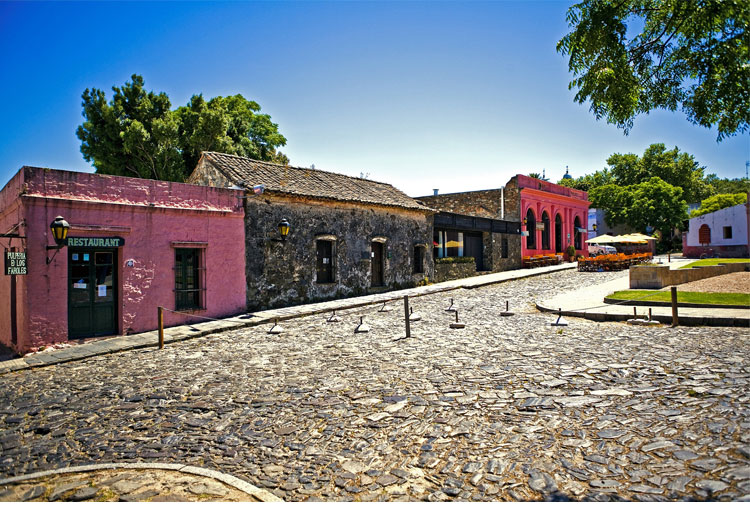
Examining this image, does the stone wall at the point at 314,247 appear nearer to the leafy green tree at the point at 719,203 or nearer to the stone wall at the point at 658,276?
the stone wall at the point at 658,276

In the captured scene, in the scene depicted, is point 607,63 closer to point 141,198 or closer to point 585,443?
point 585,443

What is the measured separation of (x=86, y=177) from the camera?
420 inches

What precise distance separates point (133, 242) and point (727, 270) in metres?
22.0

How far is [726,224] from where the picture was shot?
36781 mm

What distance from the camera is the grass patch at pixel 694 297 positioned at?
37.9 ft

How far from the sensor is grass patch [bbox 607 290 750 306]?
11.5 metres

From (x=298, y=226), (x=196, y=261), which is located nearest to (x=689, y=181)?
(x=298, y=226)

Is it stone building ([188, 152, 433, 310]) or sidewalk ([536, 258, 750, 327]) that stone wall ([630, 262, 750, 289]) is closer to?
sidewalk ([536, 258, 750, 327])

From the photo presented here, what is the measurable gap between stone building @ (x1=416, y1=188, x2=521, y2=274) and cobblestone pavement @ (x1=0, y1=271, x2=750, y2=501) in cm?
1571

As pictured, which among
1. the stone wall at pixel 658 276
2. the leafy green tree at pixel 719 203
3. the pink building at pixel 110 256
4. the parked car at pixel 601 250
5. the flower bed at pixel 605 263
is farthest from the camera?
the leafy green tree at pixel 719 203

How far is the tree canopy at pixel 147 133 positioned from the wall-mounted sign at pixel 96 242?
13502 millimetres

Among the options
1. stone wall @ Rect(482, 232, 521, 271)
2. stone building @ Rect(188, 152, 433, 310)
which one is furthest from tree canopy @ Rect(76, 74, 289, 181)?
stone wall @ Rect(482, 232, 521, 271)

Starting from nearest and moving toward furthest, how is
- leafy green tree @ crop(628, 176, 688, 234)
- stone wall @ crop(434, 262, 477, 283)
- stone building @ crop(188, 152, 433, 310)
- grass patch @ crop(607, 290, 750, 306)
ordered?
grass patch @ crop(607, 290, 750, 306) → stone building @ crop(188, 152, 433, 310) → stone wall @ crop(434, 262, 477, 283) → leafy green tree @ crop(628, 176, 688, 234)

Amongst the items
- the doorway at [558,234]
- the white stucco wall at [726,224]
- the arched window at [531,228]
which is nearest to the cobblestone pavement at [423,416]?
the arched window at [531,228]
